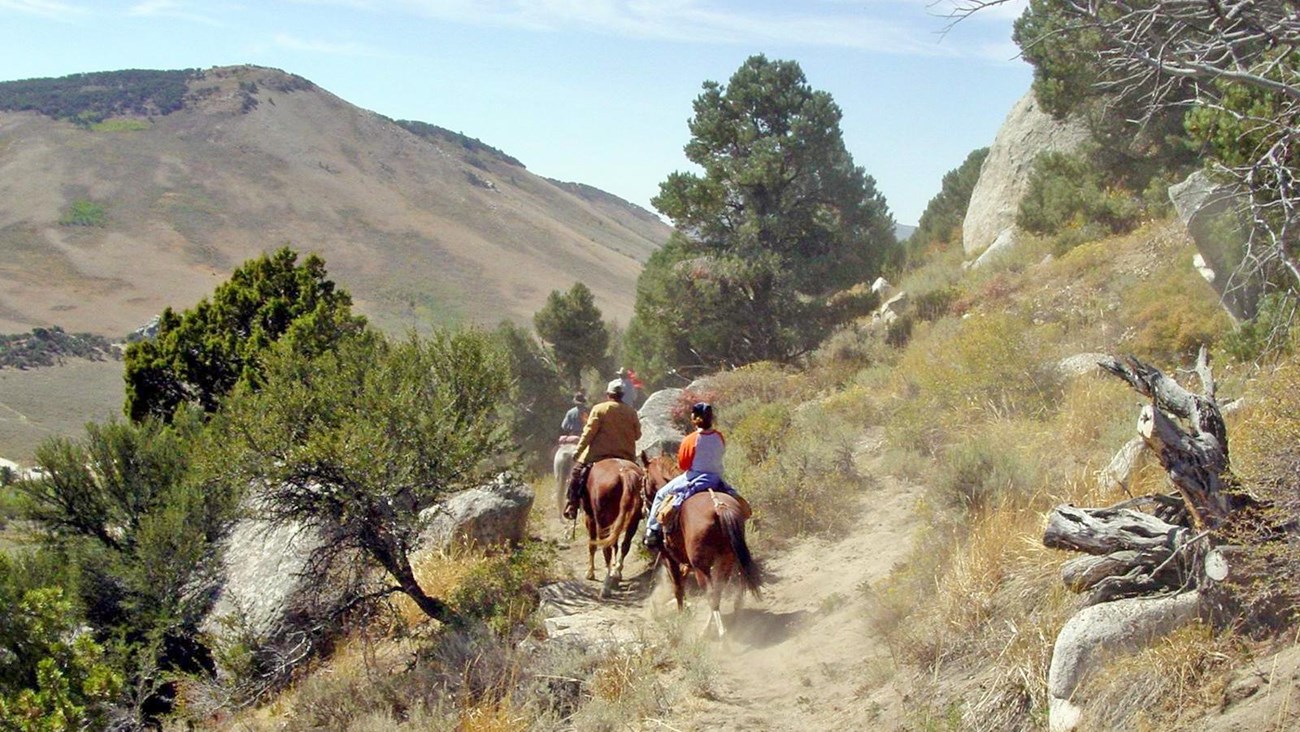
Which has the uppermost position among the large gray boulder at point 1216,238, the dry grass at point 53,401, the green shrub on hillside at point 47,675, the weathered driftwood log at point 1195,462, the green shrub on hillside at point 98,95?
the green shrub on hillside at point 98,95

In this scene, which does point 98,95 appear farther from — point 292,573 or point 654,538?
point 654,538

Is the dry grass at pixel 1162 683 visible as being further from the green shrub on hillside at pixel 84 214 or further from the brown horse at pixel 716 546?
the green shrub on hillside at pixel 84 214

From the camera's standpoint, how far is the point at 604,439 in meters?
11.1

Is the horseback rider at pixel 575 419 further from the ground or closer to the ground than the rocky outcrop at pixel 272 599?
further from the ground

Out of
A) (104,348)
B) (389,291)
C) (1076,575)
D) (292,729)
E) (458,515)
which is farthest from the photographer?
(389,291)

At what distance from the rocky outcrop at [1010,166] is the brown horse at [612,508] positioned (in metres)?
15.7

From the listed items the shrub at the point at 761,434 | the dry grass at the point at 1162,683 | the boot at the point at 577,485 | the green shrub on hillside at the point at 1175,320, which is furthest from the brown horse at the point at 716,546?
the green shrub on hillside at the point at 1175,320

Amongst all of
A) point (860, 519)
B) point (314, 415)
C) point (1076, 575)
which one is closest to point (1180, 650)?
point (1076, 575)

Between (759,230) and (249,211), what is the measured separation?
87.7m

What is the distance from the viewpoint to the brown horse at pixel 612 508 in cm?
1017

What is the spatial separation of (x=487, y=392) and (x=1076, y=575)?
21.7 feet

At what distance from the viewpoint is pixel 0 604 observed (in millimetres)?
8820

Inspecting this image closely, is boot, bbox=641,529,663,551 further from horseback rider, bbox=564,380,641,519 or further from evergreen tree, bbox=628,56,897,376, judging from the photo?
evergreen tree, bbox=628,56,897,376

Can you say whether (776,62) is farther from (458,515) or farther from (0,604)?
(0,604)
